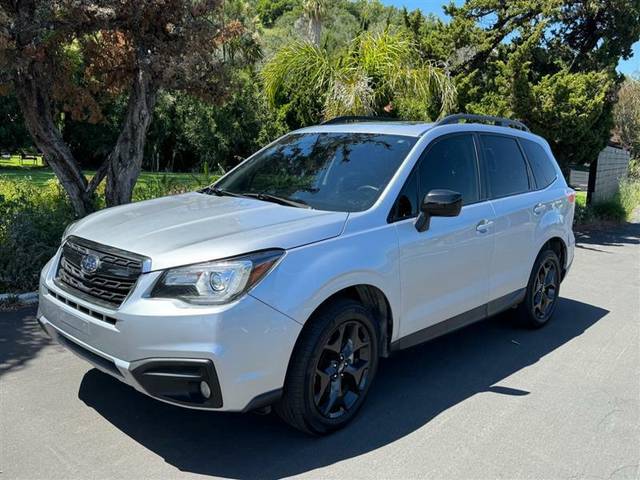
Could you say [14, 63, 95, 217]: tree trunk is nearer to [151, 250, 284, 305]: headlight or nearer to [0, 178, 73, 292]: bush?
[0, 178, 73, 292]: bush

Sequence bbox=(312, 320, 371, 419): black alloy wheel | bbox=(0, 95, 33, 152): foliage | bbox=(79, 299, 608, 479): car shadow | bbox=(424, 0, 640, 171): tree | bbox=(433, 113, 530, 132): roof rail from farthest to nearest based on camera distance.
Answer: bbox=(0, 95, 33, 152): foliage, bbox=(424, 0, 640, 171): tree, bbox=(433, 113, 530, 132): roof rail, bbox=(312, 320, 371, 419): black alloy wheel, bbox=(79, 299, 608, 479): car shadow

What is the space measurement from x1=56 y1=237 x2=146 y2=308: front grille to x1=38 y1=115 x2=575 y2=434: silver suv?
0.04 ft

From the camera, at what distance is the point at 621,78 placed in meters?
12.8

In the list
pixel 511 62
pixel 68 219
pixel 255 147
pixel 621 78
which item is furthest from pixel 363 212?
pixel 255 147

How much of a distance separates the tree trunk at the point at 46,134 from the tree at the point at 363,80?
534 centimetres

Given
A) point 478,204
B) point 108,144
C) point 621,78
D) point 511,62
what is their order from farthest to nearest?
1. point 108,144
2. point 621,78
3. point 511,62
4. point 478,204

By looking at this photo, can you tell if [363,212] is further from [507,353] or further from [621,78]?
[621,78]

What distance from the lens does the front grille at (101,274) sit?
3234 millimetres

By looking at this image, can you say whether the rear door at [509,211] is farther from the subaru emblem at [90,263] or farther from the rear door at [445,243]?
the subaru emblem at [90,263]

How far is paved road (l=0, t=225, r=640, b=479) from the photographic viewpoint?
3303 mm

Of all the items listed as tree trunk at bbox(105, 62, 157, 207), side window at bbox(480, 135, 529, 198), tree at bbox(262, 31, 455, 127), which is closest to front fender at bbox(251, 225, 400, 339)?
side window at bbox(480, 135, 529, 198)

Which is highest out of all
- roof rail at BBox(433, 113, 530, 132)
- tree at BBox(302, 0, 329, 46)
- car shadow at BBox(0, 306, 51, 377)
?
tree at BBox(302, 0, 329, 46)

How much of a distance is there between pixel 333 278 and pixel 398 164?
3.84ft

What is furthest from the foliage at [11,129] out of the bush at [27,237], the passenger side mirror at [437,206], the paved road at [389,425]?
the passenger side mirror at [437,206]
